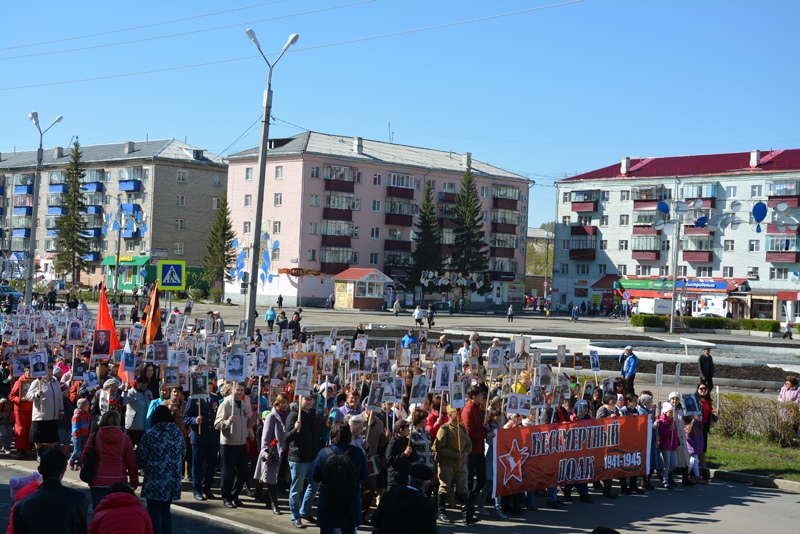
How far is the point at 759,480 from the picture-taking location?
1569 centimetres

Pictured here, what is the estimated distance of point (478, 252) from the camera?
93.1 metres

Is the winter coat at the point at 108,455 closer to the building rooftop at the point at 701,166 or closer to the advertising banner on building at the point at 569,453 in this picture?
the advertising banner on building at the point at 569,453

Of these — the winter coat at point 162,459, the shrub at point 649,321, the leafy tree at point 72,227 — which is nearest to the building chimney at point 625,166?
the shrub at point 649,321

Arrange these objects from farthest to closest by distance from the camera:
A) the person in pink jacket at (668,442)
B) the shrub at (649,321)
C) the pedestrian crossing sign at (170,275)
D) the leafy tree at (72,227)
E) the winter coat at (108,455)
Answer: the leafy tree at (72,227), the shrub at (649,321), the pedestrian crossing sign at (170,275), the person in pink jacket at (668,442), the winter coat at (108,455)

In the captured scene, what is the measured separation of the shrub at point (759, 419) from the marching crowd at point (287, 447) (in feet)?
7.75

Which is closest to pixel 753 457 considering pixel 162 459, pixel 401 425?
pixel 401 425

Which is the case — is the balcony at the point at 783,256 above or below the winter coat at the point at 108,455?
above

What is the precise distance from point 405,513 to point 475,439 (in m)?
5.40

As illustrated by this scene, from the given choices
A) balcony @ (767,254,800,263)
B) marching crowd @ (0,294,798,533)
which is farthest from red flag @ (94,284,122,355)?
balcony @ (767,254,800,263)

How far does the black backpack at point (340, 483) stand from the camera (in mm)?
9117

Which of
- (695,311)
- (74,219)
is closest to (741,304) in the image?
(695,311)

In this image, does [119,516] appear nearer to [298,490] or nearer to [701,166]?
[298,490]

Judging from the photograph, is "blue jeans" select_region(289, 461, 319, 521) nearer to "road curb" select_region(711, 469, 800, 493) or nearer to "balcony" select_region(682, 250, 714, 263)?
"road curb" select_region(711, 469, 800, 493)

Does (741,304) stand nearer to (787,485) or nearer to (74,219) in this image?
(74,219)
